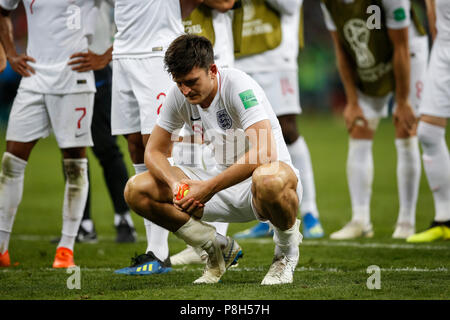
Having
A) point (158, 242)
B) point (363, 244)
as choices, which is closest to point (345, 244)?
point (363, 244)

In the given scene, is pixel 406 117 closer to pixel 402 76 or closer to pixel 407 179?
pixel 402 76

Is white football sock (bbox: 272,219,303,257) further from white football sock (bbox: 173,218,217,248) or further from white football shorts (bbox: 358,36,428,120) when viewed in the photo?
→ white football shorts (bbox: 358,36,428,120)

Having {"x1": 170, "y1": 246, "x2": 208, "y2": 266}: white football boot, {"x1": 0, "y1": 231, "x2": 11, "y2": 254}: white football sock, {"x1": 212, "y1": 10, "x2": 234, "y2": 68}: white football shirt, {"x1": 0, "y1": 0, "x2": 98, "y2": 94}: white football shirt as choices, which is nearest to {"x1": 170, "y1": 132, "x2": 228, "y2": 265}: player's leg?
{"x1": 170, "y1": 246, "x2": 208, "y2": 266}: white football boot

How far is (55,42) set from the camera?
534cm

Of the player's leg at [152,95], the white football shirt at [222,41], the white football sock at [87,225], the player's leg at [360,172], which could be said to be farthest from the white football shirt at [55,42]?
→ the player's leg at [360,172]

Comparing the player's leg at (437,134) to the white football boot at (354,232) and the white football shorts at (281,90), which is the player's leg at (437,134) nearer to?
the white football boot at (354,232)

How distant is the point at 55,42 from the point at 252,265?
2070 millimetres

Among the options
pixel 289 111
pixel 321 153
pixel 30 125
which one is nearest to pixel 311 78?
pixel 321 153

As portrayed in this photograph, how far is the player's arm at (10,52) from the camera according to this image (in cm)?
537

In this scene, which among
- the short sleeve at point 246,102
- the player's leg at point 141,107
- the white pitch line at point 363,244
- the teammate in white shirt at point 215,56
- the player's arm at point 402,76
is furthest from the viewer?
the player's arm at point 402,76

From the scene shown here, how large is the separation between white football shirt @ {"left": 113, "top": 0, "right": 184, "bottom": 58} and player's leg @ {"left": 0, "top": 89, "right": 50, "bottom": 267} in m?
0.80

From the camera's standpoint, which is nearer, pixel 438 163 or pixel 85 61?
pixel 85 61

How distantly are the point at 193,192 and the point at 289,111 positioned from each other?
3062 mm

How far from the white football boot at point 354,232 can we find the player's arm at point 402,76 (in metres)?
0.93
